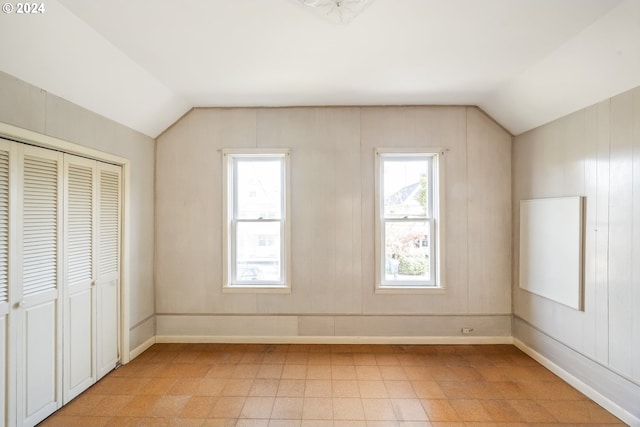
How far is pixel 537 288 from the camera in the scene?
328 cm

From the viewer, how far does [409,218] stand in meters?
3.76

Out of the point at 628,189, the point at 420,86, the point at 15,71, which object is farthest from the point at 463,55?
the point at 15,71

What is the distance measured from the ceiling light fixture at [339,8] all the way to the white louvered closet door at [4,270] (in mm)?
2212

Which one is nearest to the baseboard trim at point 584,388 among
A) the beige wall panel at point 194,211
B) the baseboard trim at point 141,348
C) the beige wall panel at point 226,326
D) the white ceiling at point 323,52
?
the white ceiling at point 323,52

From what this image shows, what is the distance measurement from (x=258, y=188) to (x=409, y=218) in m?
1.88

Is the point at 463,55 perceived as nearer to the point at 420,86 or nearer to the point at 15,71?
the point at 420,86

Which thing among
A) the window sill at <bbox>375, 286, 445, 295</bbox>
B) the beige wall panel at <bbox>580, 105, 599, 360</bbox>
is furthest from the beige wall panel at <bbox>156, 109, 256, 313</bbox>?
the beige wall panel at <bbox>580, 105, 599, 360</bbox>

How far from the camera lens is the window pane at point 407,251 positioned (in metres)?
3.79

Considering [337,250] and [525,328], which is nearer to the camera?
[525,328]

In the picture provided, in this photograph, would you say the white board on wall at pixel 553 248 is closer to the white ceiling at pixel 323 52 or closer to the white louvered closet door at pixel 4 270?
the white ceiling at pixel 323 52

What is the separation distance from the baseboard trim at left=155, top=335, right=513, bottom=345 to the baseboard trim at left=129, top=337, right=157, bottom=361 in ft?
0.19

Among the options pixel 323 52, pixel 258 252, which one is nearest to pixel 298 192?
pixel 258 252

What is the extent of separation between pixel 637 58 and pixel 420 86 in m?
1.60

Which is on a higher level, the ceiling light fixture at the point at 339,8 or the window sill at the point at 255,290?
the ceiling light fixture at the point at 339,8
